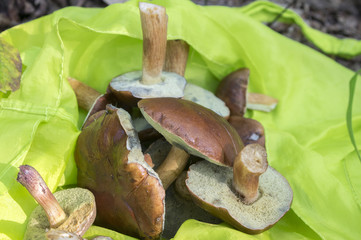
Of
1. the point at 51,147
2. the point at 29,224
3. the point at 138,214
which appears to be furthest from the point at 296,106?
the point at 29,224

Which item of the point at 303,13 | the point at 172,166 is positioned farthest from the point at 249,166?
the point at 303,13

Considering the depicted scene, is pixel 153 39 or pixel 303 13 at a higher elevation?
pixel 153 39

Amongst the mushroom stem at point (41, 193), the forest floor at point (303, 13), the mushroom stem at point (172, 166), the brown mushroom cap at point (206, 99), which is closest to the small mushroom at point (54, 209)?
the mushroom stem at point (41, 193)

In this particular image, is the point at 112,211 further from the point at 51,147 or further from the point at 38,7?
the point at 38,7

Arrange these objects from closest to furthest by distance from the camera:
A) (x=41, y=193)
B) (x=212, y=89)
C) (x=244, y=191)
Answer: (x=41, y=193), (x=244, y=191), (x=212, y=89)

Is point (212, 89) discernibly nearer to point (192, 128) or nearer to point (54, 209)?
point (192, 128)

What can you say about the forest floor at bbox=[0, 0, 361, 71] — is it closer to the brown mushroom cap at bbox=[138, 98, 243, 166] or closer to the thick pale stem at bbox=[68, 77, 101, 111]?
the thick pale stem at bbox=[68, 77, 101, 111]
